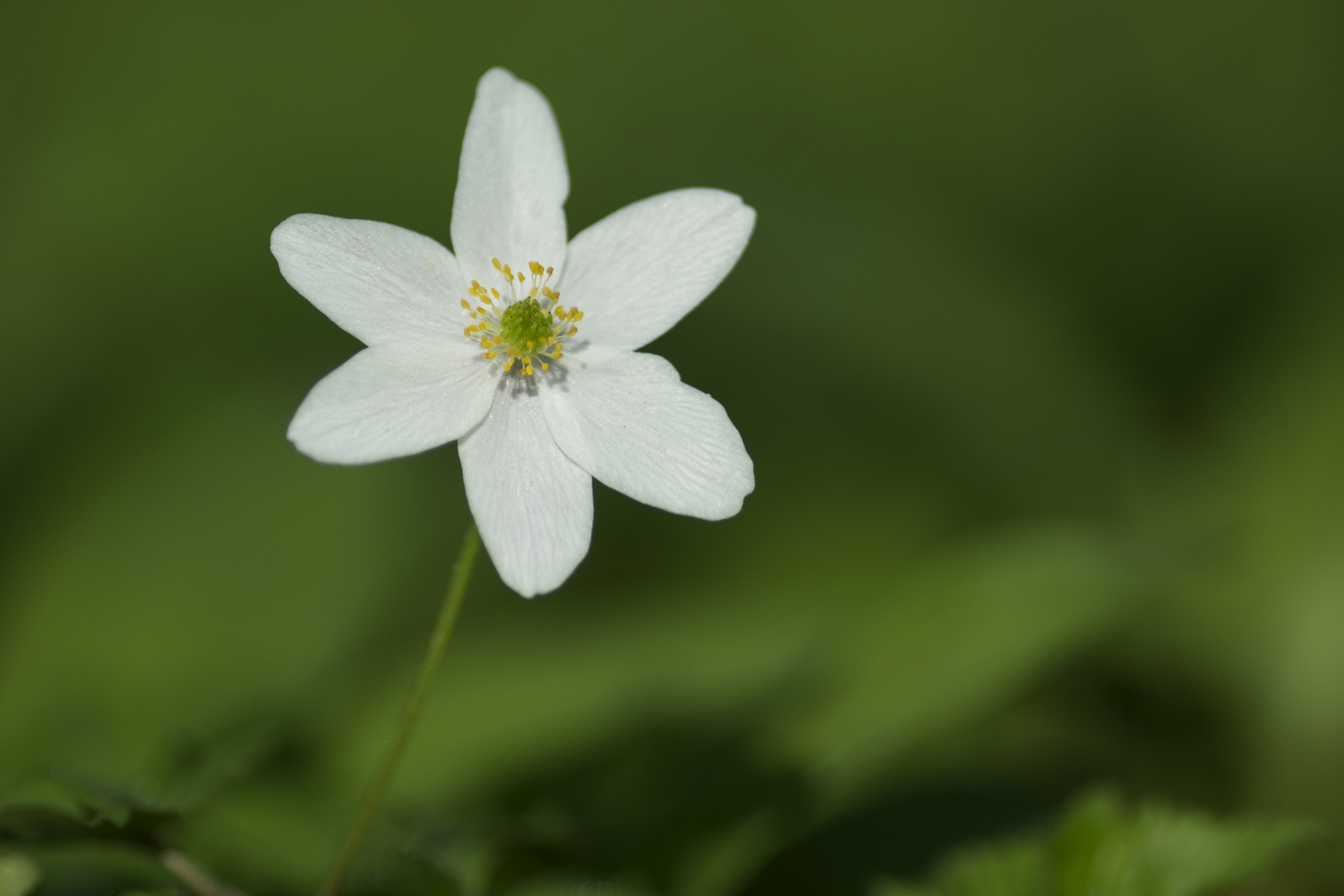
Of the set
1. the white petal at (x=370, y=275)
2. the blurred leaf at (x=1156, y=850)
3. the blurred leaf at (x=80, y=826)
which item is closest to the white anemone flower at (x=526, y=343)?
the white petal at (x=370, y=275)

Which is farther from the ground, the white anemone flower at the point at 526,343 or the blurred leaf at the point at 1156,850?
the white anemone flower at the point at 526,343

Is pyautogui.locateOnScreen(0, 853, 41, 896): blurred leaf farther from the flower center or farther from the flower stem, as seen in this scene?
the flower center

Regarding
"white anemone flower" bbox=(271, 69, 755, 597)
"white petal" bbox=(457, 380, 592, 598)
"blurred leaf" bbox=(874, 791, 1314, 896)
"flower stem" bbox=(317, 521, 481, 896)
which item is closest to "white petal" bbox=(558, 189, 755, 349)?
"white anemone flower" bbox=(271, 69, 755, 597)

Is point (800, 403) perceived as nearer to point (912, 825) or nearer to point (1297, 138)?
point (912, 825)

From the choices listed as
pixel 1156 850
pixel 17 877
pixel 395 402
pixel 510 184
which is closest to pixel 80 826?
pixel 17 877

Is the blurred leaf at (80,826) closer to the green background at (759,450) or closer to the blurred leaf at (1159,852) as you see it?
the green background at (759,450)

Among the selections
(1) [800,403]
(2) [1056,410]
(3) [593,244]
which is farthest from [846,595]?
(3) [593,244]

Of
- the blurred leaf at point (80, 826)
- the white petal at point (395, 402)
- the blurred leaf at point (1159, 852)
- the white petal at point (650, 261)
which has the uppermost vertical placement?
the white petal at point (650, 261)
